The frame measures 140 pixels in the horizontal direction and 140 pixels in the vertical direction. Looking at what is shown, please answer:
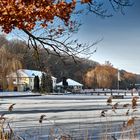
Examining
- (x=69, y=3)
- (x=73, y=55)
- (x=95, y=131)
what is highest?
(x=69, y=3)

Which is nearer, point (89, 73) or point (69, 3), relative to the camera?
point (69, 3)

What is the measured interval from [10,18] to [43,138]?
4241 mm

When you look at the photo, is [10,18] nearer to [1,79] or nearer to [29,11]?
[29,11]

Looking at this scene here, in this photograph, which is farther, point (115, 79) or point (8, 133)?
point (115, 79)

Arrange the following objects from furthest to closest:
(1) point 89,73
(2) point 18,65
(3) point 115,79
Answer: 1. (3) point 115,79
2. (1) point 89,73
3. (2) point 18,65

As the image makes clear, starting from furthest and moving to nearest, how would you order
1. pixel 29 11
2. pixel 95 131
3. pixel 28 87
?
pixel 28 87 → pixel 95 131 → pixel 29 11

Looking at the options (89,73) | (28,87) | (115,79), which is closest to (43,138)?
(28,87)

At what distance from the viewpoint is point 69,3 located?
8.11 meters

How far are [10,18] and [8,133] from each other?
2019 mm

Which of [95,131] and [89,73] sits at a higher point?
[89,73]

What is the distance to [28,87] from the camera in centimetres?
11594

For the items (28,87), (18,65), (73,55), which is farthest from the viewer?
(28,87)

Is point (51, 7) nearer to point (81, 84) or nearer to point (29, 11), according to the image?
point (29, 11)

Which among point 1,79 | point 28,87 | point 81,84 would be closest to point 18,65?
point 1,79
